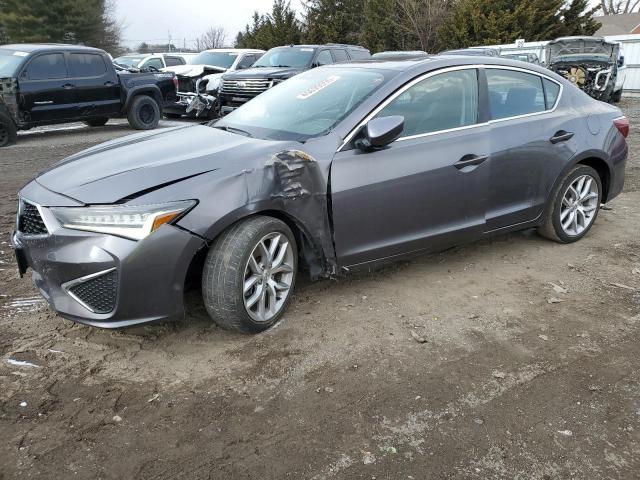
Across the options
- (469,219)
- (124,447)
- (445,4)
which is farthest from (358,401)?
(445,4)

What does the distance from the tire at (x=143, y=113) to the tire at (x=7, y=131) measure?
274 centimetres

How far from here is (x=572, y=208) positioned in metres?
4.97

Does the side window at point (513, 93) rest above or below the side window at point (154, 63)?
above

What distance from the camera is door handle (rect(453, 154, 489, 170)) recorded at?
4039mm

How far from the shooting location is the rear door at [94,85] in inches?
456

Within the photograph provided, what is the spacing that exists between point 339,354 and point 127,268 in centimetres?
127

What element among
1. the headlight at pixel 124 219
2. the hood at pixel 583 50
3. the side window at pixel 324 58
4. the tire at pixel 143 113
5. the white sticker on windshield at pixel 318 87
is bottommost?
the tire at pixel 143 113

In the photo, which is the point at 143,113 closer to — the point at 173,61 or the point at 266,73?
the point at 266,73

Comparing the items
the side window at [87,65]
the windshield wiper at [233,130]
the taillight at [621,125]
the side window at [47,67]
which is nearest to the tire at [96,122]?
the side window at [87,65]

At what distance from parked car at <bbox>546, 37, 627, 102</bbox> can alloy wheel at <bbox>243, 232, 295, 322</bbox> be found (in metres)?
14.6

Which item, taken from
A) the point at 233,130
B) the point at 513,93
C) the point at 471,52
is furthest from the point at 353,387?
the point at 471,52

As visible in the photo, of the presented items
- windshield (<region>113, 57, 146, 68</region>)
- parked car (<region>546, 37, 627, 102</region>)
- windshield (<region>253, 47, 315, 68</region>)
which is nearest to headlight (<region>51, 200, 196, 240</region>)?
windshield (<region>253, 47, 315, 68</region>)

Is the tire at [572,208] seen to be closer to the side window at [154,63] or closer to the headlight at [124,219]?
the headlight at [124,219]

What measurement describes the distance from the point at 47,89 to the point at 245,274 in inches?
376
